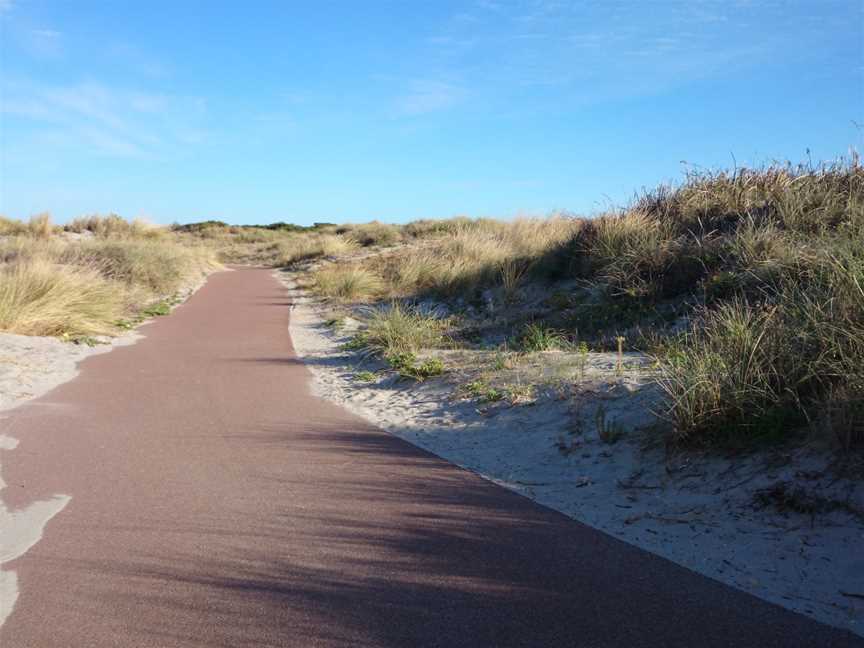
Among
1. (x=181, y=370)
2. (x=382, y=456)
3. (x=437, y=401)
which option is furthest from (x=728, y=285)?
(x=181, y=370)

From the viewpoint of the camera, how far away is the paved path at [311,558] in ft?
11.5

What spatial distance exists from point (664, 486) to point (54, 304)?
12.1 meters

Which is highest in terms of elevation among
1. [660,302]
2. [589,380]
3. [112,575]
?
[660,302]

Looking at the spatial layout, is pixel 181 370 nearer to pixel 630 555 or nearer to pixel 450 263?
pixel 630 555

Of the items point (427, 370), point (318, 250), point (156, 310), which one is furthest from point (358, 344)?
point (318, 250)

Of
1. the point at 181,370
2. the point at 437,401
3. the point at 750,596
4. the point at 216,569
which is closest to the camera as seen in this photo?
the point at 750,596

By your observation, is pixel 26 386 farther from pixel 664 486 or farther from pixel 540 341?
pixel 664 486

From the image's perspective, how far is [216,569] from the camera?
4164mm

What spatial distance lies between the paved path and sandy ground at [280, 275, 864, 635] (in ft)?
0.74

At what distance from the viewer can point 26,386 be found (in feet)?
30.5

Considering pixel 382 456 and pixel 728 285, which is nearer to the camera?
pixel 382 456

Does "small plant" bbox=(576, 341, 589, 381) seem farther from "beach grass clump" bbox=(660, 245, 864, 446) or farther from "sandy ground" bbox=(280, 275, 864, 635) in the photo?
"beach grass clump" bbox=(660, 245, 864, 446)

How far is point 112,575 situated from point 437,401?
5038 mm

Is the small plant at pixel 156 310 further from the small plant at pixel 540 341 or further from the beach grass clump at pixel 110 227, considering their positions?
the beach grass clump at pixel 110 227
